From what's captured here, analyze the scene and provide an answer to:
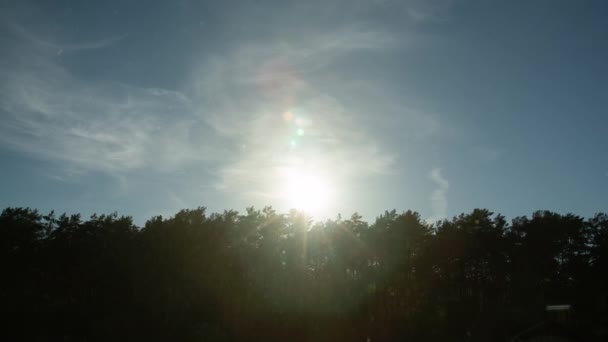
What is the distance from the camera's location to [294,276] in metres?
67.0

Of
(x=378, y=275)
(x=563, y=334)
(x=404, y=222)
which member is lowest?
(x=563, y=334)

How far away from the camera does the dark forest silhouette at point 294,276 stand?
53000 millimetres

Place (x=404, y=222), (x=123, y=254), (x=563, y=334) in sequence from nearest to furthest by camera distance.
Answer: (x=563, y=334) < (x=123, y=254) < (x=404, y=222)

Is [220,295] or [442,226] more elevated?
[442,226]

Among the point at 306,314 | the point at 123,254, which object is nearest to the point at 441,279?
the point at 306,314

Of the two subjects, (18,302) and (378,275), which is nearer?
(18,302)

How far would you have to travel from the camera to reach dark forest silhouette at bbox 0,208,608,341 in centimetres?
5300

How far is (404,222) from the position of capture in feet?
229

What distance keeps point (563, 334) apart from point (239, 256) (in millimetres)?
45392

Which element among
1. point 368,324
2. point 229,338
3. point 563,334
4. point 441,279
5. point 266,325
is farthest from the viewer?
point 441,279

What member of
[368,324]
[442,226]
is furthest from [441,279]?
[368,324]

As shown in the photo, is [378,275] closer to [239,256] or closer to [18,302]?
[239,256]

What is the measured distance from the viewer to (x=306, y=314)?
56.5 meters

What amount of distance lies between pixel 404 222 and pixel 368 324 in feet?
60.6
